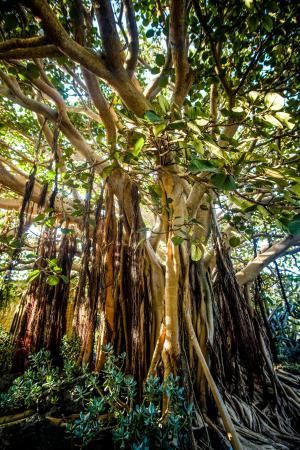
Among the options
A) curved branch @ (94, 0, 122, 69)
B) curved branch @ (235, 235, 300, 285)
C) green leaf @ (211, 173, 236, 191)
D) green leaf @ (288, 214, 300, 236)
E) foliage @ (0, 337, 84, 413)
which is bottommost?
foliage @ (0, 337, 84, 413)

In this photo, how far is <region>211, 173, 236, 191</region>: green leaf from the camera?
2.41 ft

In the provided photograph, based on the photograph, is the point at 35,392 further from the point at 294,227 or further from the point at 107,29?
the point at 107,29

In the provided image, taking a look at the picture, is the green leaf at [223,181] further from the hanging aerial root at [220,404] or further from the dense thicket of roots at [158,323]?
the hanging aerial root at [220,404]

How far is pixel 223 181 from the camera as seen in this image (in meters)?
0.75

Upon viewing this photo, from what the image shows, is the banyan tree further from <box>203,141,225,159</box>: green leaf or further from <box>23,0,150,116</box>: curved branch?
<box>203,141,225,159</box>: green leaf

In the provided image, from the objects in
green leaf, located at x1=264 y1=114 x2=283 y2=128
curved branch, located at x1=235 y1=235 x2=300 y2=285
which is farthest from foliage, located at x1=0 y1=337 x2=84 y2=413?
curved branch, located at x1=235 y1=235 x2=300 y2=285

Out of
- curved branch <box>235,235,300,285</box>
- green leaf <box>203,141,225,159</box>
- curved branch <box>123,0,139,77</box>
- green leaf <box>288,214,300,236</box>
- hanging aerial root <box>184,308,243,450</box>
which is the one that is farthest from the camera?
curved branch <box>235,235,300,285</box>

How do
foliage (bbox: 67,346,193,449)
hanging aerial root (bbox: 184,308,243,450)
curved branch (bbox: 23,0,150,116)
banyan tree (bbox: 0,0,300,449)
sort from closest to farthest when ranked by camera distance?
foliage (bbox: 67,346,193,449) → curved branch (bbox: 23,0,150,116) → hanging aerial root (bbox: 184,308,243,450) → banyan tree (bbox: 0,0,300,449)

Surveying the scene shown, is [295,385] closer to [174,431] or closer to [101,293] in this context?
[174,431]

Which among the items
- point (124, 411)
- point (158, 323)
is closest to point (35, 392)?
point (124, 411)

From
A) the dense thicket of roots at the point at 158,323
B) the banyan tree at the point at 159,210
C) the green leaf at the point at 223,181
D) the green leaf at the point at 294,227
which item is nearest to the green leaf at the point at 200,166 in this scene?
the green leaf at the point at 223,181

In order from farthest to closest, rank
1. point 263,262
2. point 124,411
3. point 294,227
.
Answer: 1. point 263,262
2. point 124,411
3. point 294,227

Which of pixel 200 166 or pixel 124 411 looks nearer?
pixel 200 166

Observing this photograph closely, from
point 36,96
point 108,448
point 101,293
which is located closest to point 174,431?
point 108,448
